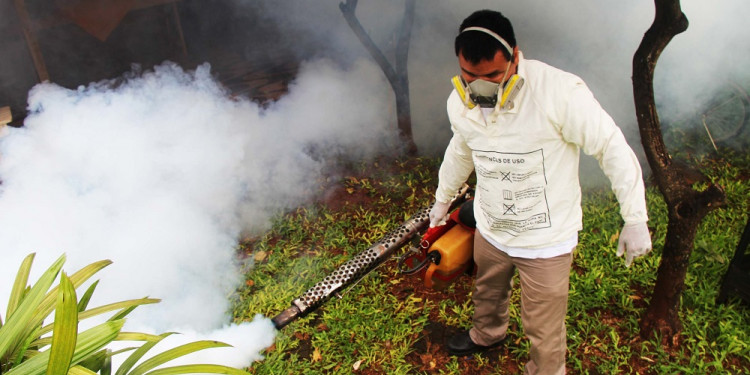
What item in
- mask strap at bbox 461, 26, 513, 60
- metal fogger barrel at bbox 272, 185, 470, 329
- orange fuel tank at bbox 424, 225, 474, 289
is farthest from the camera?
metal fogger barrel at bbox 272, 185, 470, 329

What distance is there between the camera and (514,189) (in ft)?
8.70

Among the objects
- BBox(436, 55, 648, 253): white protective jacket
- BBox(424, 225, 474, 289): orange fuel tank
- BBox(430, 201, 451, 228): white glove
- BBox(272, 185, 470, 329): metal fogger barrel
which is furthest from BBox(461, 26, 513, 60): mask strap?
BBox(272, 185, 470, 329): metal fogger barrel

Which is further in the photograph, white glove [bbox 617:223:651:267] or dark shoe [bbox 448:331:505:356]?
dark shoe [bbox 448:331:505:356]

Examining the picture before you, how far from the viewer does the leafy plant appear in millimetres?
1892

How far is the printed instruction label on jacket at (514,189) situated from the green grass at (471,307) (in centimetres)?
127

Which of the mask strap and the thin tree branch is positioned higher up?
the thin tree branch

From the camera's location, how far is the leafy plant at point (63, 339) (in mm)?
1892

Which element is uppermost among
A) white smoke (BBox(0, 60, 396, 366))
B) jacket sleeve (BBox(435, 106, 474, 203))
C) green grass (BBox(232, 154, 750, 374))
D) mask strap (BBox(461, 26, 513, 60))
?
white smoke (BBox(0, 60, 396, 366))

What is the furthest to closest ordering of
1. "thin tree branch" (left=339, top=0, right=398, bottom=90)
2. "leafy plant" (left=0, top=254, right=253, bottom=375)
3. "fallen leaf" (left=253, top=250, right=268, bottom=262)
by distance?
"thin tree branch" (left=339, top=0, right=398, bottom=90) < "fallen leaf" (left=253, top=250, right=268, bottom=262) < "leafy plant" (left=0, top=254, right=253, bottom=375)

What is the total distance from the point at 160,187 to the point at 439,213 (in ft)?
9.25

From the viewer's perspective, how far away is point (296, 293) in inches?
169

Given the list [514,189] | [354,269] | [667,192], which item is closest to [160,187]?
[354,269]

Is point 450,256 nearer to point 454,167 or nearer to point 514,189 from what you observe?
point 454,167

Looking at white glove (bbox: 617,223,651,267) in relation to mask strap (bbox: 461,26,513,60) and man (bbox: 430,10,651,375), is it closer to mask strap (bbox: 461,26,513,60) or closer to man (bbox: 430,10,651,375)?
man (bbox: 430,10,651,375)
